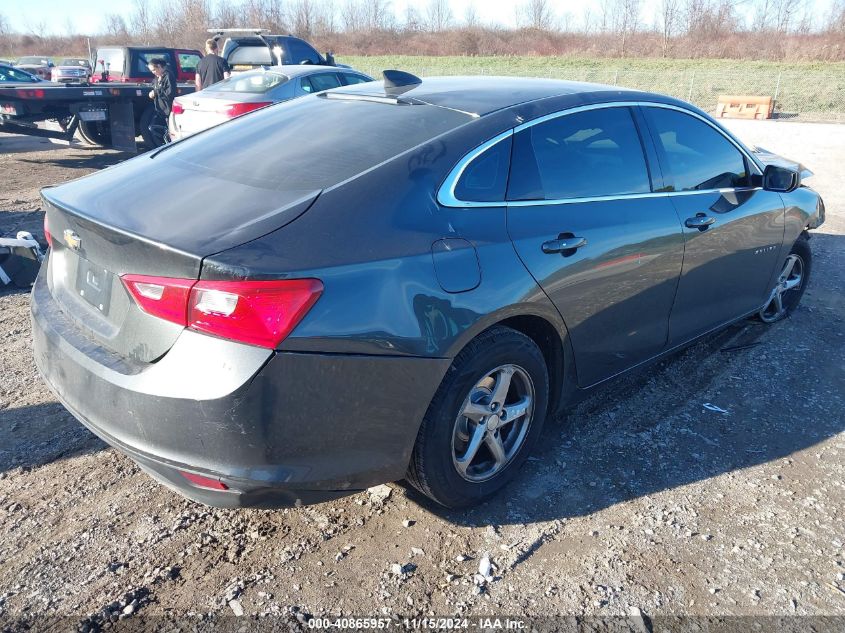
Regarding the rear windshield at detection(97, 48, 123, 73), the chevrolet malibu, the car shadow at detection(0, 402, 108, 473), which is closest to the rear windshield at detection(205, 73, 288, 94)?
the rear windshield at detection(97, 48, 123, 73)

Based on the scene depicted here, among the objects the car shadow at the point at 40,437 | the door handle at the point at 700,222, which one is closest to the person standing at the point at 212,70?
the car shadow at the point at 40,437

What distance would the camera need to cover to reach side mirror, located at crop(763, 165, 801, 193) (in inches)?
168

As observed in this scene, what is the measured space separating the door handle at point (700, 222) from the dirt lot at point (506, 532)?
3.30 ft

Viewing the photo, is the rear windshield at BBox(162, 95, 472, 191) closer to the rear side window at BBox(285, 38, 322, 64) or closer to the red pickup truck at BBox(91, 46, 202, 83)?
the rear side window at BBox(285, 38, 322, 64)

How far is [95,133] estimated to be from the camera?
11.7 meters

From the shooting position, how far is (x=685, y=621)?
2486 millimetres

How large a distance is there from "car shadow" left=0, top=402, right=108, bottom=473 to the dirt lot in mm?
11

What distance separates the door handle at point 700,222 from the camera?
144 inches

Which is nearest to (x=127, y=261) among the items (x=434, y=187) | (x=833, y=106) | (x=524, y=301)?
(x=434, y=187)

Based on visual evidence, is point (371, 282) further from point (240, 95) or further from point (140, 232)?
point (240, 95)

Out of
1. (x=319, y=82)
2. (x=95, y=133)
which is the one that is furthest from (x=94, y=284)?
(x=95, y=133)

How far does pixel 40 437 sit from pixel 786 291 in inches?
198

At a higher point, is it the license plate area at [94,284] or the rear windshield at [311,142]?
the rear windshield at [311,142]

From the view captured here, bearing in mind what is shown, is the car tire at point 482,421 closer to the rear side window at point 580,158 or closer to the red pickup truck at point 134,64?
the rear side window at point 580,158
